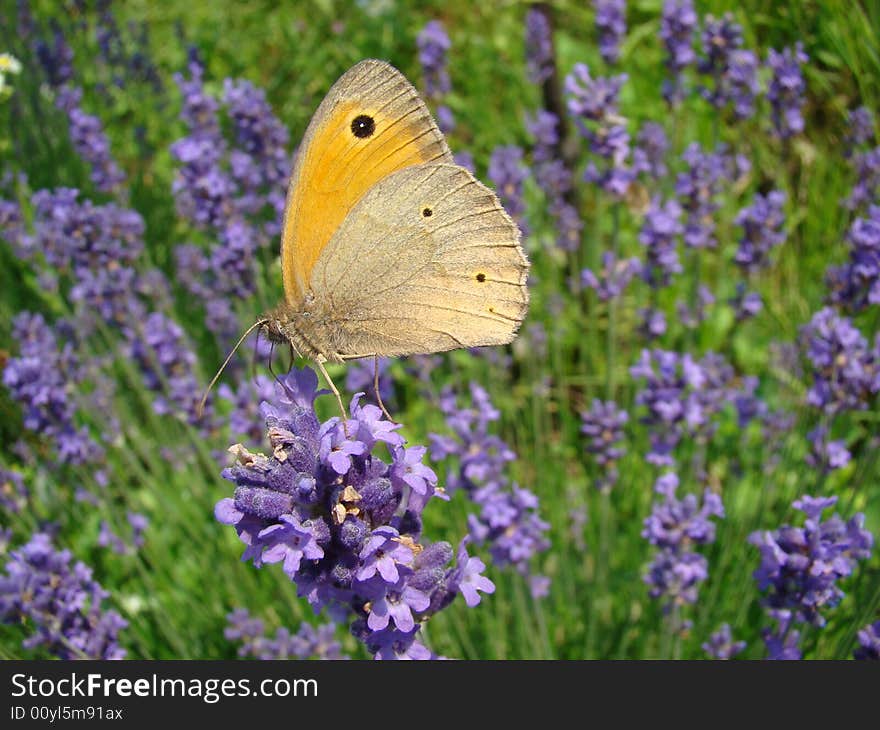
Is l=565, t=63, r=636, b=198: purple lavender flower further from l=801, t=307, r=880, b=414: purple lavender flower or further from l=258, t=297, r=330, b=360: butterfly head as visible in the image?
l=258, t=297, r=330, b=360: butterfly head

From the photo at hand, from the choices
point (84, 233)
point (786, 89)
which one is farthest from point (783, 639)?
point (84, 233)

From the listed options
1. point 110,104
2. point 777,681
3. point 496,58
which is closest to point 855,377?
point 777,681

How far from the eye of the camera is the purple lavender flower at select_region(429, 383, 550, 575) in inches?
90.8

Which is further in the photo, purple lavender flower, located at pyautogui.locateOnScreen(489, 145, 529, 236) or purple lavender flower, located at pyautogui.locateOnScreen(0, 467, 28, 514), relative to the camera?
purple lavender flower, located at pyautogui.locateOnScreen(489, 145, 529, 236)

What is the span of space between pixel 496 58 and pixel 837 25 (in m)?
2.27

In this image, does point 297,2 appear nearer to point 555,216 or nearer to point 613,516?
point 555,216

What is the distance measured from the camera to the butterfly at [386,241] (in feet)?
6.34

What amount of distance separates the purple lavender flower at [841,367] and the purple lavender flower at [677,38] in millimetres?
980

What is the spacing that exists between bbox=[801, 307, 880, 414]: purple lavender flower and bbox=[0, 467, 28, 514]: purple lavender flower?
2.42 metres

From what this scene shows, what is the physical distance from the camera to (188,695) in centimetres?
175

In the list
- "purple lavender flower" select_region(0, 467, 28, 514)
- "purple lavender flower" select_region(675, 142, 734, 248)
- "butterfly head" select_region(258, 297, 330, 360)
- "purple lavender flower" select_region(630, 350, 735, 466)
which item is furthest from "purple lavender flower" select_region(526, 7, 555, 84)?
"purple lavender flower" select_region(0, 467, 28, 514)

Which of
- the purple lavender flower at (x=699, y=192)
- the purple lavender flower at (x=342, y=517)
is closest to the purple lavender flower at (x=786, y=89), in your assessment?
the purple lavender flower at (x=699, y=192)

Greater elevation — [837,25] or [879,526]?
[837,25]

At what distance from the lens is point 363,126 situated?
76.4 inches
